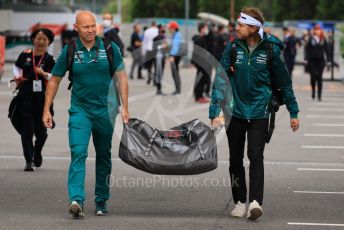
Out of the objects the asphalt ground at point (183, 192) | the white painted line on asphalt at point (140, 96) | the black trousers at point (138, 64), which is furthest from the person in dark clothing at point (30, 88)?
the black trousers at point (138, 64)

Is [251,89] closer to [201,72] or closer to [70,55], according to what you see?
[70,55]

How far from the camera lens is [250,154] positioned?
29.5 feet

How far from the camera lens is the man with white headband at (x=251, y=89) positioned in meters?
8.95

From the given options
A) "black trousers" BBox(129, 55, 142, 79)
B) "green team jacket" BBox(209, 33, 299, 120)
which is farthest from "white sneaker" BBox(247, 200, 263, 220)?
"black trousers" BBox(129, 55, 142, 79)

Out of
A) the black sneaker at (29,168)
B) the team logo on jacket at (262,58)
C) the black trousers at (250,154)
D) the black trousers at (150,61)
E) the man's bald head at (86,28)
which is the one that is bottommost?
the black trousers at (150,61)

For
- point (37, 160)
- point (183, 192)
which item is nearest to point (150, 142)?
point (183, 192)

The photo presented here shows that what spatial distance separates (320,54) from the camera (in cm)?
2578

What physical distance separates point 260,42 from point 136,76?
28649 mm

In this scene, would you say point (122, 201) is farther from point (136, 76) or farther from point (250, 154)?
point (136, 76)

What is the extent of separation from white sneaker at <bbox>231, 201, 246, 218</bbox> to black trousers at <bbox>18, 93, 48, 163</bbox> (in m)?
3.80

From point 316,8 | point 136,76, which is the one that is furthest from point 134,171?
point 316,8

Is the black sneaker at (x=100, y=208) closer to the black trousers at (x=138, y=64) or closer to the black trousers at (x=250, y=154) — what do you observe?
the black trousers at (x=250, y=154)

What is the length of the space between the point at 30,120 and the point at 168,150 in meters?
3.82

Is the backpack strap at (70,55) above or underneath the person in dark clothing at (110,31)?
above
